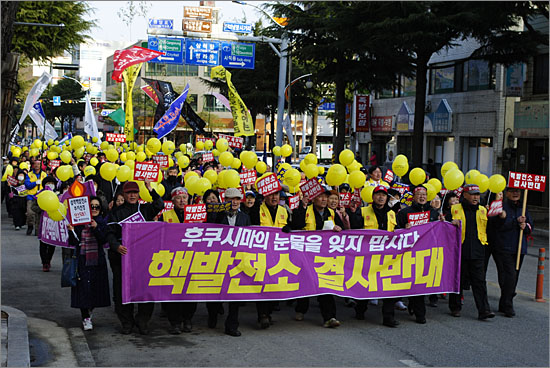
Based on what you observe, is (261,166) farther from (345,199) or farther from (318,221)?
(318,221)

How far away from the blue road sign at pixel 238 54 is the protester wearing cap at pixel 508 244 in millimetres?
22549

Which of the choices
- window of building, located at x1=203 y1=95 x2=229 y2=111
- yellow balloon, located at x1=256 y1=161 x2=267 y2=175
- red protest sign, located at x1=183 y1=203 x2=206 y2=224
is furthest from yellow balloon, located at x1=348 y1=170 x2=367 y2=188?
window of building, located at x1=203 y1=95 x2=229 y2=111

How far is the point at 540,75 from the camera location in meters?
26.8

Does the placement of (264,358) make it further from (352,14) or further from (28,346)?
(352,14)

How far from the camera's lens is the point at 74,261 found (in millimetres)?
8555

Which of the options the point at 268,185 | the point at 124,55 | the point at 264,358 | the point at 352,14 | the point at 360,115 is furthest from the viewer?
the point at 360,115

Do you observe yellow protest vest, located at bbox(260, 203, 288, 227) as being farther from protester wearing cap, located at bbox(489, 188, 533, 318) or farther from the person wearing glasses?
protester wearing cap, located at bbox(489, 188, 533, 318)

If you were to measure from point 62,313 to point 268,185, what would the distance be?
128 inches

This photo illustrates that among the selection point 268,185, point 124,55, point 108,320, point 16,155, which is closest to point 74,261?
point 108,320

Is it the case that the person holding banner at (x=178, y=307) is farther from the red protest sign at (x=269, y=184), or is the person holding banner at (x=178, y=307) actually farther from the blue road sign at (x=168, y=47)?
the blue road sign at (x=168, y=47)

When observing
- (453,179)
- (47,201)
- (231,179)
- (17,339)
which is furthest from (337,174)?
(17,339)

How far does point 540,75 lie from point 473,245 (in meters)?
19.2

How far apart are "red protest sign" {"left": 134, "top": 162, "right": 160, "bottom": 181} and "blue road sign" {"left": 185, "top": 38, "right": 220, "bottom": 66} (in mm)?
21532

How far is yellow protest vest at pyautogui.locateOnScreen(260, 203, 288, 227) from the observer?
921cm
